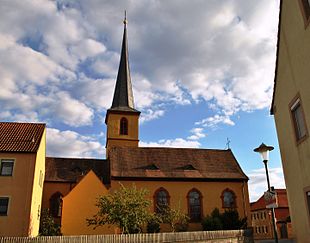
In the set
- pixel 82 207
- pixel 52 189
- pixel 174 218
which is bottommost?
pixel 174 218

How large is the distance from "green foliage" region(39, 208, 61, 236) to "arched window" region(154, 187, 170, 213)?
1065 cm

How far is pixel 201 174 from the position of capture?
3872 centimetres

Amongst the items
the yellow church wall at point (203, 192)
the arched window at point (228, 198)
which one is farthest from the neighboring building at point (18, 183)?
the arched window at point (228, 198)

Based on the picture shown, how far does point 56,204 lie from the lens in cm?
3656

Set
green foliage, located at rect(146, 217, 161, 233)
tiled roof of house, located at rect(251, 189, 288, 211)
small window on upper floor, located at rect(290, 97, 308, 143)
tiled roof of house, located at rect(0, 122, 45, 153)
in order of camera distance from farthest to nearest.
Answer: tiled roof of house, located at rect(251, 189, 288, 211)
green foliage, located at rect(146, 217, 161, 233)
tiled roof of house, located at rect(0, 122, 45, 153)
small window on upper floor, located at rect(290, 97, 308, 143)

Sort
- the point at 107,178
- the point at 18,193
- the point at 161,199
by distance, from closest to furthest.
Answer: the point at 18,193 → the point at 161,199 → the point at 107,178

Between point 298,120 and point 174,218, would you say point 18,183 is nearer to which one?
point 174,218

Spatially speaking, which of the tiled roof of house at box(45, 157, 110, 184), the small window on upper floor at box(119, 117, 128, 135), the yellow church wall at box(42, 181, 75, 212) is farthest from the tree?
the small window on upper floor at box(119, 117, 128, 135)

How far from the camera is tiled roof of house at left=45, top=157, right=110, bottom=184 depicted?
124 ft

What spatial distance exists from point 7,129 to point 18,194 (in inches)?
285

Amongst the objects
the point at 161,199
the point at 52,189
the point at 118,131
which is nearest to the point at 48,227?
the point at 52,189

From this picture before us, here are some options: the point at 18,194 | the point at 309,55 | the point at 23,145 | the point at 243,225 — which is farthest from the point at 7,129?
the point at 309,55

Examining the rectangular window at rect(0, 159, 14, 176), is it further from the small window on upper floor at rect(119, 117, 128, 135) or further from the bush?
the small window on upper floor at rect(119, 117, 128, 135)

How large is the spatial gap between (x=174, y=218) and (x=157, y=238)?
27.8ft
